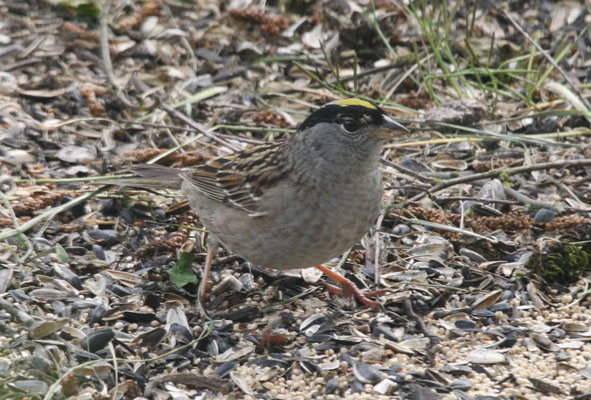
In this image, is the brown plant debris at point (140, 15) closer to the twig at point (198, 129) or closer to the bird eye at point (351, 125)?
the twig at point (198, 129)

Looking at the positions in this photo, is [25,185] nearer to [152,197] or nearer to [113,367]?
[152,197]

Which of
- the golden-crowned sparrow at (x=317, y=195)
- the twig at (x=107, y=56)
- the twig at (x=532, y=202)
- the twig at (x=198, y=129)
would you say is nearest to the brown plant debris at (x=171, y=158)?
the twig at (x=198, y=129)

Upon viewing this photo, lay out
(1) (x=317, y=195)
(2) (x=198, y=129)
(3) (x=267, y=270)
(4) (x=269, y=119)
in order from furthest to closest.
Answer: (4) (x=269, y=119) < (2) (x=198, y=129) < (3) (x=267, y=270) < (1) (x=317, y=195)

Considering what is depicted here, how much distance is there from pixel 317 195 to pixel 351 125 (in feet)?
1.16

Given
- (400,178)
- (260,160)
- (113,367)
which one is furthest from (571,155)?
(113,367)

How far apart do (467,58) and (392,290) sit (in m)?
2.61

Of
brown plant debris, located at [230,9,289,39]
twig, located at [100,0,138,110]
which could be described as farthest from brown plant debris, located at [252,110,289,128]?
brown plant debris, located at [230,9,289,39]

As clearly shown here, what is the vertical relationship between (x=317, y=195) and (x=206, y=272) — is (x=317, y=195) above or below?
above

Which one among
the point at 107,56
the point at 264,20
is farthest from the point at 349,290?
the point at 264,20

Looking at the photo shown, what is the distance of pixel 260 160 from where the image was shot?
4.05 m

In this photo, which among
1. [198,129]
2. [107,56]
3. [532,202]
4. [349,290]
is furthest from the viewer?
[107,56]

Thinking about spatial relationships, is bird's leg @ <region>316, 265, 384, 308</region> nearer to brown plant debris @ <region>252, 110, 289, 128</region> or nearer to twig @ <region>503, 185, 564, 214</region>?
twig @ <region>503, 185, 564, 214</region>

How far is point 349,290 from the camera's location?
3891mm

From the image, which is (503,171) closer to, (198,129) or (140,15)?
(198,129)
